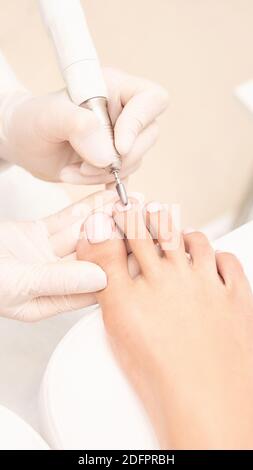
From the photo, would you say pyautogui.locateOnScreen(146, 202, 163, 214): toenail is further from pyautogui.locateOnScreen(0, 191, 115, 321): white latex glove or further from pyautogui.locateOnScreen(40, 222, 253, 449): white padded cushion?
pyautogui.locateOnScreen(40, 222, 253, 449): white padded cushion

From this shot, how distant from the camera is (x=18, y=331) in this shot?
0.87 m

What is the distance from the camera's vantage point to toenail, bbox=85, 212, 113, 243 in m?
0.74

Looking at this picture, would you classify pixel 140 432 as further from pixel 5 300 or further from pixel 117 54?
pixel 117 54

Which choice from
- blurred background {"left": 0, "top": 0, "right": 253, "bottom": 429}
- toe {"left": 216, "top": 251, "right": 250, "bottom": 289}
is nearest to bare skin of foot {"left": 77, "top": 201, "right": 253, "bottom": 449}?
toe {"left": 216, "top": 251, "right": 250, "bottom": 289}

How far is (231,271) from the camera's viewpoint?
0.73 metres

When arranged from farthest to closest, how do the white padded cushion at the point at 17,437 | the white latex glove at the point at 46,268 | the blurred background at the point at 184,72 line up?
the blurred background at the point at 184,72 < the white latex glove at the point at 46,268 < the white padded cushion at the point at 17,437

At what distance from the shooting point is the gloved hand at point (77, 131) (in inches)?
29.2

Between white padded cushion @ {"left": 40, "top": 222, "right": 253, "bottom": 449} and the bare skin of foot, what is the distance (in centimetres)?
2

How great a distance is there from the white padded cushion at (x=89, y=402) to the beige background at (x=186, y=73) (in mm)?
937

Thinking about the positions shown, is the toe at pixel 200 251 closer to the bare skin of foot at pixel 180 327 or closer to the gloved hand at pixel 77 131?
the bare skin of foot at pixel 180 327

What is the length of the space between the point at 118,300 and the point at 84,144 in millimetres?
246

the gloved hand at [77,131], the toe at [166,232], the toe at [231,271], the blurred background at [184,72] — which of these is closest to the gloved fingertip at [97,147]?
the gloved hand at [77,131]

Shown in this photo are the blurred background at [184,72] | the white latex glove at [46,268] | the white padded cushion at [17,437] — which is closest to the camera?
the white padded cushion at [17,437]
